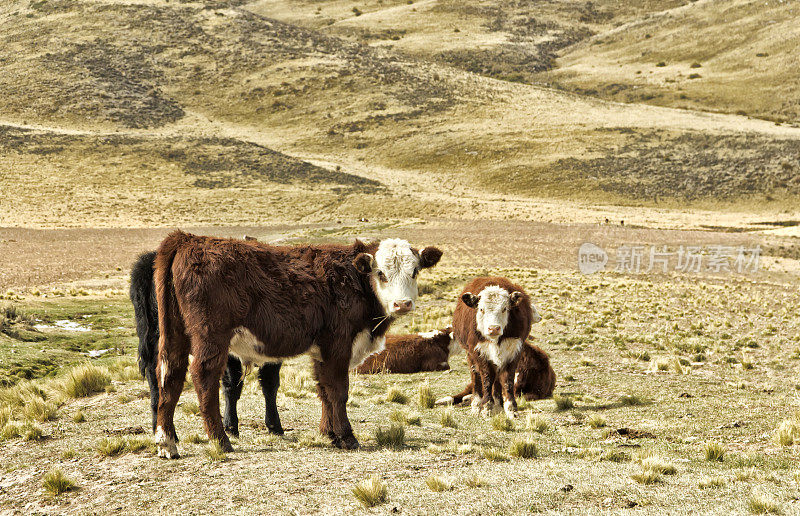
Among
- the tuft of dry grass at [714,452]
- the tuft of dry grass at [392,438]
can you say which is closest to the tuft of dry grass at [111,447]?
the tuft of dry grass at [392,438]

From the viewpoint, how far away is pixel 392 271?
815 cm

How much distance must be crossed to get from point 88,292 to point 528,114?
7675 centimetres

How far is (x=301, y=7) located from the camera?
178750mm

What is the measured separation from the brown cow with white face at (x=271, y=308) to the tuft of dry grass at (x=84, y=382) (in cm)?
452

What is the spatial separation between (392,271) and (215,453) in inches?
106

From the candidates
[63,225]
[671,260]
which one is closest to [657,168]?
[671,260]

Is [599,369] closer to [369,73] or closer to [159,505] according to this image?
[159,505]

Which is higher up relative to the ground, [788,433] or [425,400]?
[788,433]

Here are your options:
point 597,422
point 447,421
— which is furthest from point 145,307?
point 597,422

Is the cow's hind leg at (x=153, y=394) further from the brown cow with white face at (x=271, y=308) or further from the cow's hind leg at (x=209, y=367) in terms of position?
the cow's hind leg at (x=209, y=367)

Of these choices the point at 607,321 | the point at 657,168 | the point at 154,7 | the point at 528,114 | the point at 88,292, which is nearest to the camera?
the point at 607,321

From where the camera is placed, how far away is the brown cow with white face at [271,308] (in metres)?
7.32

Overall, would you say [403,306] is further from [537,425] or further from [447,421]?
[537,425]

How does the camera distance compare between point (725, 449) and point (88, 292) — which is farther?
point (88, 292)
